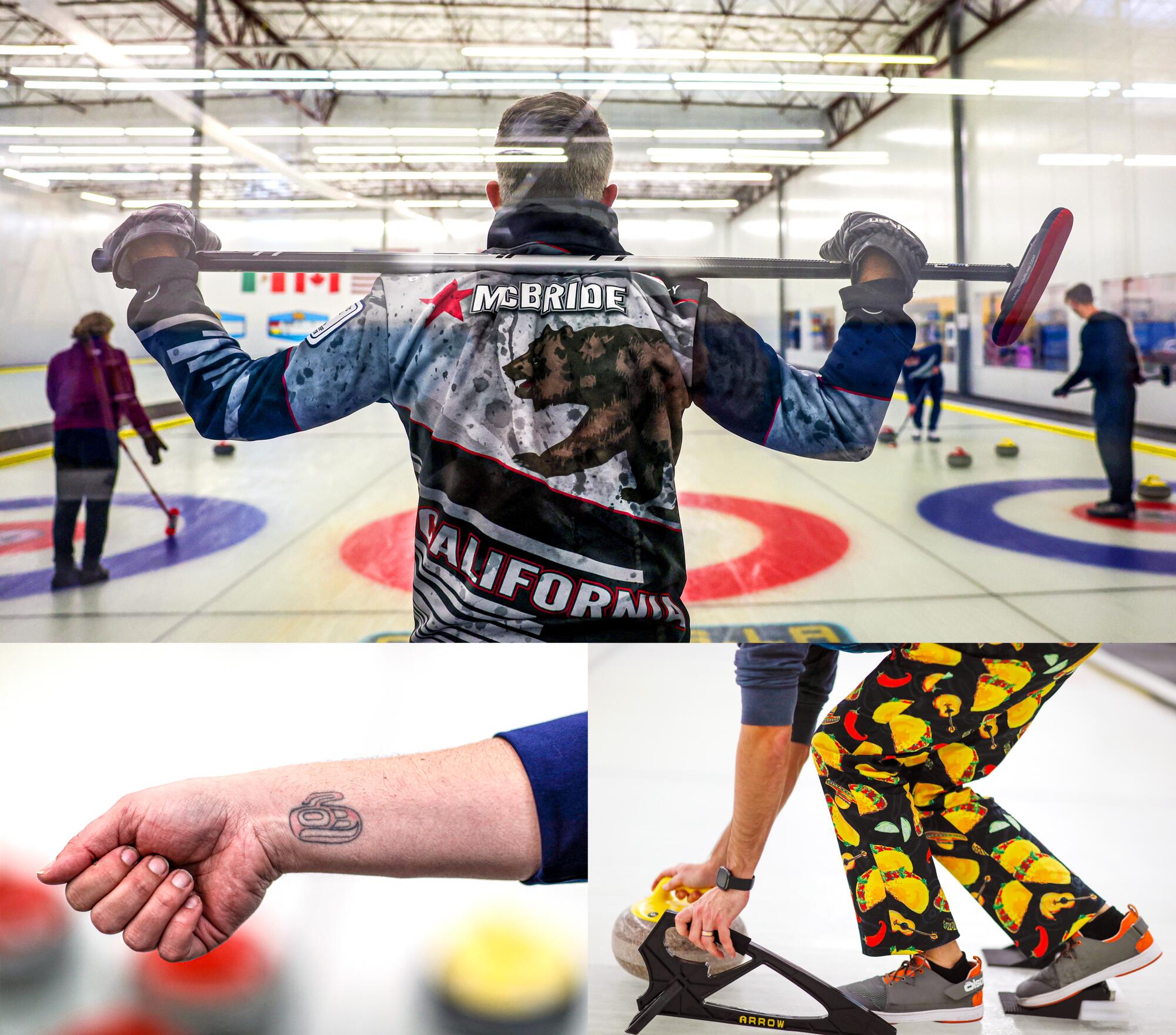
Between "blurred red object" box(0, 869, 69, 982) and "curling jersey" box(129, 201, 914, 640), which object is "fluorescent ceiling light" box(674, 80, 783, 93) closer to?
"curling jersey" box(129, 201, 914, 640)

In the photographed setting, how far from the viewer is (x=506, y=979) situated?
1071mm

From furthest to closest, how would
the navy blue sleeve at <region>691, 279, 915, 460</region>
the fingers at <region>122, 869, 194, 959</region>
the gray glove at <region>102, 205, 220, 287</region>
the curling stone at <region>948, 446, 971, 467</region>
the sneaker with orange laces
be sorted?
the curling stone at <region>948, 446, 971, 467</region> → the gray glove at <region>102, 205, 220, 287</region> → the navy blue sleeve at <region>691, 279, 915, 460</region> → the sneaker with orange laces → the fingers at <region>122, 869, 194, 959</region>

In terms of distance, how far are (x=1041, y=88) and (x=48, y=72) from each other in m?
1.93

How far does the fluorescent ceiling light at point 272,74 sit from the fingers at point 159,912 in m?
1.43

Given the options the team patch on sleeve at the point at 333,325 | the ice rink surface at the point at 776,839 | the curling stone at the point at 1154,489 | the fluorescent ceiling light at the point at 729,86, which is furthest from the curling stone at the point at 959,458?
the team patch on sleeve at the point at 333,325

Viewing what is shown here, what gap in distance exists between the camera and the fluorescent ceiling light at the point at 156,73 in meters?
1.52

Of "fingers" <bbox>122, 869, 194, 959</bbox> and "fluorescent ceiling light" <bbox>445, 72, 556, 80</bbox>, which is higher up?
"fluorescent ceiling light" <bbox>445, 72, 556, 80</bbox>

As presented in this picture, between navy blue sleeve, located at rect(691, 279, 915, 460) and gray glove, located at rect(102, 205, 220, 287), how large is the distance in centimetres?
91

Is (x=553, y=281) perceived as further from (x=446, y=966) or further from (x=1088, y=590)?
(x=1088, y=590)

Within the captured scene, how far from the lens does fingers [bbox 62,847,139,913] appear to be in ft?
3.47

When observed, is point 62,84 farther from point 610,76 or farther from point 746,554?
point 746,554

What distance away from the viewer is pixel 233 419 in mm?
1376

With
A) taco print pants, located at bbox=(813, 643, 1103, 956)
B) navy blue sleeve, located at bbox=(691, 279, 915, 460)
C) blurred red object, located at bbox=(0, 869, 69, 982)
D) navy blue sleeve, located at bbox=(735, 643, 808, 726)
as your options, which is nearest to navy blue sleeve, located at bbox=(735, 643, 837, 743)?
navy blue sleeve, located at bbox=(735, 643, 808, 726)

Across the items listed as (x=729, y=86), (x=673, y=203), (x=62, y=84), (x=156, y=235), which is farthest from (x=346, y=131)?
(x=729, y=86)
